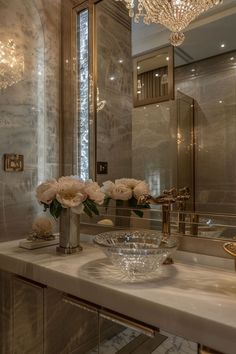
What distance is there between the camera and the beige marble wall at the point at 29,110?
4.72 feet

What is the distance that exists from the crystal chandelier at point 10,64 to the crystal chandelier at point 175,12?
2.05 feet

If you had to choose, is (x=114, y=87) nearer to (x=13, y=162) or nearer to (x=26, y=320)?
(x=13, y=162)

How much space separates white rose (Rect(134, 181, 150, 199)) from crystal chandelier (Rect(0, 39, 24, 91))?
2.74ft

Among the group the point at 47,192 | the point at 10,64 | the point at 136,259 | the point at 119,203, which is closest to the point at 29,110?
the point at 10,64

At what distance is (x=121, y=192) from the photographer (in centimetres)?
133

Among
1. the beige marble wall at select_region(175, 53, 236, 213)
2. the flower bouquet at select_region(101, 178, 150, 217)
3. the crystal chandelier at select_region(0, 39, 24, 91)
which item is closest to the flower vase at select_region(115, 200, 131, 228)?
the flower bouquet at select_region(101, 178, 150, 217)

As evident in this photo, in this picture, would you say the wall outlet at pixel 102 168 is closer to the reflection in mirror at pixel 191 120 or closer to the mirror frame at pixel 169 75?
the reflection in mirror at pixel 191 120

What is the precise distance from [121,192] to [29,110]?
69cm

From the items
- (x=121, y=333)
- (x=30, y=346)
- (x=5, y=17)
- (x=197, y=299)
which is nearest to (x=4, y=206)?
(x=30, y=346)

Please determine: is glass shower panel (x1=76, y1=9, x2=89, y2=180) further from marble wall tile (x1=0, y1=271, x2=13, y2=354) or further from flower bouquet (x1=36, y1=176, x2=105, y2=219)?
marble wall tile (x1=0, y1=271, x2=13, y2=354)

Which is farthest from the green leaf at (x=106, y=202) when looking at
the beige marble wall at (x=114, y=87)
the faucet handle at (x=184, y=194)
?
the faucet handle at (x=184, y=194)

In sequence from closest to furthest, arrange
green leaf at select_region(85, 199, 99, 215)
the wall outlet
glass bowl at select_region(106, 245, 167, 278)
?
1. glass bowl at select_region(106, 245, 167, 278)
2. green leaf at select_region(85, 199, 99, 215)
3. the wall outlet

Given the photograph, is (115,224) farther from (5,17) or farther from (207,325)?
(5,17)

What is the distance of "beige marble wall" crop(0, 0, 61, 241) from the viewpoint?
4.72ft
